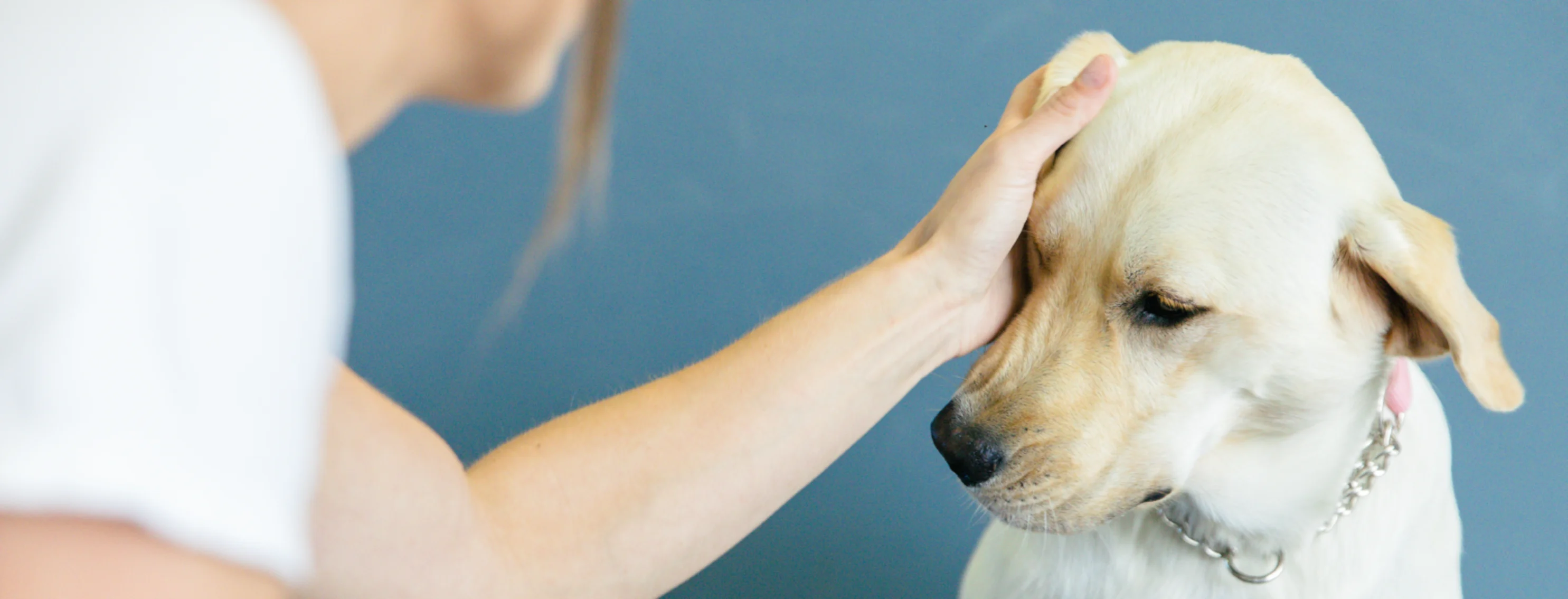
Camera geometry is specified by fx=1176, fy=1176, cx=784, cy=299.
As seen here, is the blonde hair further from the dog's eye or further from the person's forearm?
the dog's eye

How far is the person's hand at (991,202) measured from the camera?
107 centimetres

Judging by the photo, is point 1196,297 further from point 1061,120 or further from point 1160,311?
point 1061,120

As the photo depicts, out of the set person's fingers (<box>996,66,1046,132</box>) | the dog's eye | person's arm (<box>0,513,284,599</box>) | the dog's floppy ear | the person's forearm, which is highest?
the dog's floppy ear

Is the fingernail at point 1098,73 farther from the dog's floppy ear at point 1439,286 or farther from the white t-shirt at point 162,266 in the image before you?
the white t-shirt at point 162,266

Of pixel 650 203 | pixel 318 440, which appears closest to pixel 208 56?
pixel 318 440

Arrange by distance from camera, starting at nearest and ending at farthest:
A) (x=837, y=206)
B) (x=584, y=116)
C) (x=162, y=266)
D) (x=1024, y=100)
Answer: (x=162, y=266), (x=584, y=116), (x=1024, y=100), (x=837, y=206)

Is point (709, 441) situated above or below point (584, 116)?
below

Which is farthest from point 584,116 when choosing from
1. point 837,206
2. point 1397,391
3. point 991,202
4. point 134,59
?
point 837,206

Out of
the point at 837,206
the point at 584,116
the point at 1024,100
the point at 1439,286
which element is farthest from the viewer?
the point at 837,206

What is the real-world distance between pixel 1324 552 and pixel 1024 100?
1.75 ft

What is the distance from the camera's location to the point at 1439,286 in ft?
3.10

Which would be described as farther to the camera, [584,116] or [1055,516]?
[1055,516]

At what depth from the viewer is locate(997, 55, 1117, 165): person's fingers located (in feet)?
3.49

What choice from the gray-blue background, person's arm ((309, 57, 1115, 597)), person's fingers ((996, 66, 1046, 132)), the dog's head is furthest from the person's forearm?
the gray-blue background
